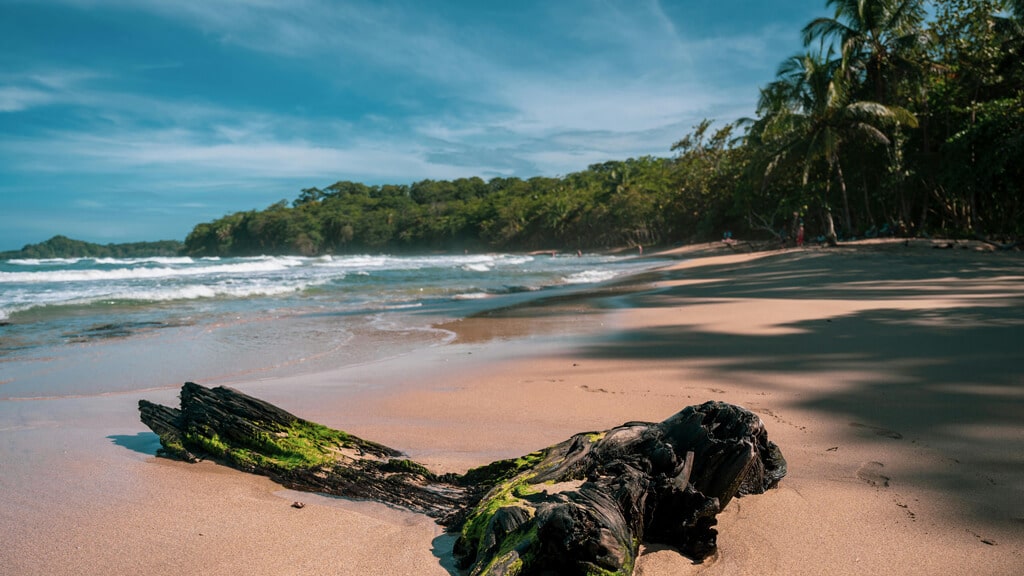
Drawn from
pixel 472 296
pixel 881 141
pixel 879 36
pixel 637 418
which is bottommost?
pixel 472 296

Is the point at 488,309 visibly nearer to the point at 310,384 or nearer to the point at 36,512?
the point at 310,384

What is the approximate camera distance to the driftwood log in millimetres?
1966


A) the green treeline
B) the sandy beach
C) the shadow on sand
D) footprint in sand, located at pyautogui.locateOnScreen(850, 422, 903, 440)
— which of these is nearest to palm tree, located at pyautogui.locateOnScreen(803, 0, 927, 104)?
the green treeline

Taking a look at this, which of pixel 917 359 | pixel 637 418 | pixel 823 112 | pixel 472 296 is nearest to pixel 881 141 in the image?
pixel 823 112

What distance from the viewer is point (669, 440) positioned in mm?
2615

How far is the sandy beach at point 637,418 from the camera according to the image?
2293mm

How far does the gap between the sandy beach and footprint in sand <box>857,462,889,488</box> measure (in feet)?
0.05

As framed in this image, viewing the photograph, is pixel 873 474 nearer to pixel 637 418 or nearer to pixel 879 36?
pixel 637 418

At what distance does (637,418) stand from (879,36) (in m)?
25.2

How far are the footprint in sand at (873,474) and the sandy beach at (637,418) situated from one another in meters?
0.01

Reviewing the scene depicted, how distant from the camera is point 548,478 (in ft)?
8.14

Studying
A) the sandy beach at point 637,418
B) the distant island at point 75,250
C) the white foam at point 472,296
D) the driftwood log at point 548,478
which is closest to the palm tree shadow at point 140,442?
the sandy beach at point 637,418

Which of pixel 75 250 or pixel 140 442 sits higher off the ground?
pixel 75 250

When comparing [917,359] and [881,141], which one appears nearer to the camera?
[917,359]
